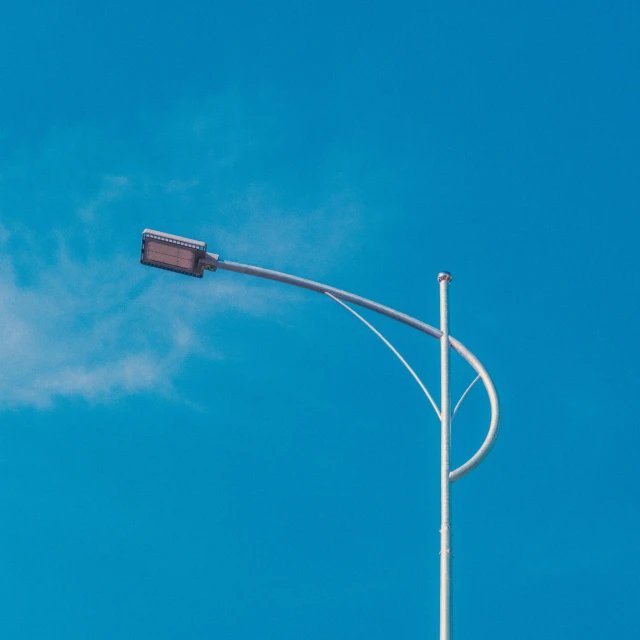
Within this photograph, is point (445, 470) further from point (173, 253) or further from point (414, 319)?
point (173, 253)

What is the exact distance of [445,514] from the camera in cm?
1202

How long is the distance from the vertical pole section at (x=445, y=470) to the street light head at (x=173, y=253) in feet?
10.8

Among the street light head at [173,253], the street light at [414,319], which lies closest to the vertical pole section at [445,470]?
the street light at [414,319]

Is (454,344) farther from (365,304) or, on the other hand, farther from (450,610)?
(450,610)

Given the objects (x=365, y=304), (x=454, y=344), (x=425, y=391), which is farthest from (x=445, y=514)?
(x=365, y=304)

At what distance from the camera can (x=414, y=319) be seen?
14.5 metres

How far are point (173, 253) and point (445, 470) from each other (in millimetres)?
4825

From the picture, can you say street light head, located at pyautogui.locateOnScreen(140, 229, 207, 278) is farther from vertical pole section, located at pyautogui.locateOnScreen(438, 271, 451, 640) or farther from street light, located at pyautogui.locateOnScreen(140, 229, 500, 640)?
vertical pole section, located at pyautogui.locateOnScreen(438, 271, 451, 640)

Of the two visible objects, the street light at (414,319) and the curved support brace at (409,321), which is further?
the curved support brace at (409,321)

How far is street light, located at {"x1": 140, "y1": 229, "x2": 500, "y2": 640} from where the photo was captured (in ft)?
40.3

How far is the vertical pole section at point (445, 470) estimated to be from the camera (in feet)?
37.1

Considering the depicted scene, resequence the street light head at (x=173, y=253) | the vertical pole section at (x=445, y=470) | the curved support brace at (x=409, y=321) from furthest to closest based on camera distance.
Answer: the street light head at (x=173, y=253)
the curved support brace at (x=409, y=321)
the vertical pole section at (x=445, y=470)

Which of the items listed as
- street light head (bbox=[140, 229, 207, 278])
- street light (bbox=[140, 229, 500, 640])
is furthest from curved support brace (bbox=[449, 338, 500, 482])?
street light head (bbox=[140, 229, 207, 278])

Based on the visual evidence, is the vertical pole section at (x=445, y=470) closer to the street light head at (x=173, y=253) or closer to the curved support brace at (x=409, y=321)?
the curved support brace at (x=409, y=321)
